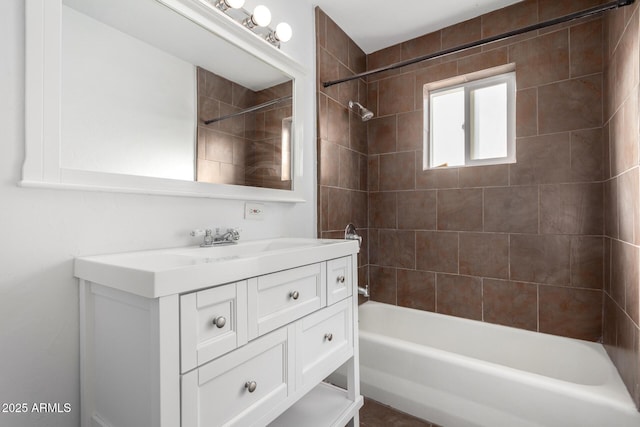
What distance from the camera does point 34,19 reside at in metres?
0.89

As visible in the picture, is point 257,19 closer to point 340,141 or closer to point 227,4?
point 227,4

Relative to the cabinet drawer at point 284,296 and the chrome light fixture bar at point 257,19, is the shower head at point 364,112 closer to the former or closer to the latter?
the chrome light fixture bar at point 257,19

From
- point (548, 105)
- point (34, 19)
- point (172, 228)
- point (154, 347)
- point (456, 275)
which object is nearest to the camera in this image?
point (154, 347)

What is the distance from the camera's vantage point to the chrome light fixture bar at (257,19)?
4.59ft

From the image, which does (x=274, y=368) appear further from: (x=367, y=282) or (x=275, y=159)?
(x=367, y=282)

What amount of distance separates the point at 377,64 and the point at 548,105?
51.7 inches

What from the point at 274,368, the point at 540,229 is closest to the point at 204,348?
the point at 274,368

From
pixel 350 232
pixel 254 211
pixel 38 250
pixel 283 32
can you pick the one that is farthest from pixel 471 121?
pixel 38 250

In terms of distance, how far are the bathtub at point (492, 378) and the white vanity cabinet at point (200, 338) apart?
0.66 meters

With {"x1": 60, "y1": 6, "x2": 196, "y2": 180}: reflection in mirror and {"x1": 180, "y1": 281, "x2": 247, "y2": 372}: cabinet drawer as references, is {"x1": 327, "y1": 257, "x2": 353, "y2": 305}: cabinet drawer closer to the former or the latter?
{"x1": 180, "y1": 281, "x2": 247, "y2": 372}: cabinet drawer

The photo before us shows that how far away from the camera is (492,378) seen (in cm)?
147

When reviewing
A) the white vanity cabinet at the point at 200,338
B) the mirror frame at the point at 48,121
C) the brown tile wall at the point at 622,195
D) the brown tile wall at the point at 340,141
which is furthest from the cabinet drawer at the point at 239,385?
the brown tile wall at the point at 622,195

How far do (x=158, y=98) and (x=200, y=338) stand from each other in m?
0.95

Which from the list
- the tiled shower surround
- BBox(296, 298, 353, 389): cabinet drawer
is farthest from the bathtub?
BBox(296, 298, 353, 389): cabinet drawer
